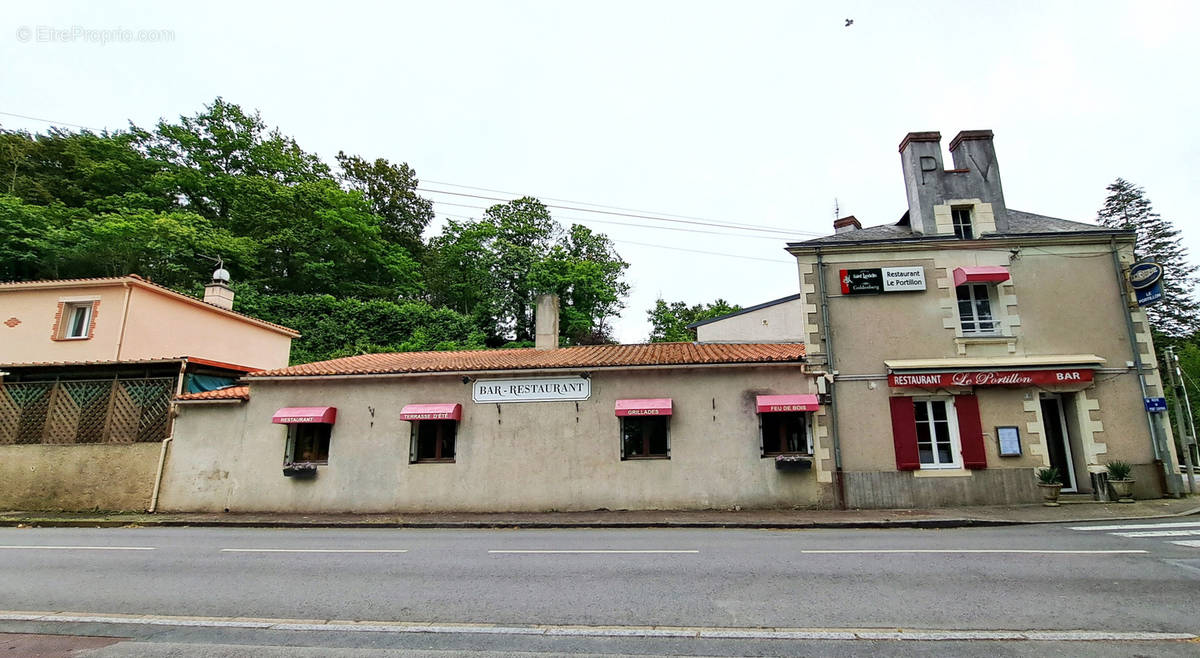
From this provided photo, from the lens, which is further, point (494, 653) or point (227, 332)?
point (227, 332)

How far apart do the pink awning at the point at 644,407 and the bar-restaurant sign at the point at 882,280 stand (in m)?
Answer: 5.44

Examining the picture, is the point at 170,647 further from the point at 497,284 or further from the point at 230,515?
the point at 497,284

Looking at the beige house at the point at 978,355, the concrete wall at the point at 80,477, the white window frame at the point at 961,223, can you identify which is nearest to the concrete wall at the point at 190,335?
the concrete wall at the point at 80,477

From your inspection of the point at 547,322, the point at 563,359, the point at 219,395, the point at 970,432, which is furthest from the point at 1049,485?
the point at 219,395

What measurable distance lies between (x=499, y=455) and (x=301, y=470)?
514 centimetres

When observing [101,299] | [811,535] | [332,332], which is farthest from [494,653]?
[332,332]

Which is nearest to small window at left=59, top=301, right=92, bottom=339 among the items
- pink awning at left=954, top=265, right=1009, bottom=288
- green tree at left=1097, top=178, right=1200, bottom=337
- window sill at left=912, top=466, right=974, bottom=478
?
window sill at left=912, top=466, right=974, bottom=478

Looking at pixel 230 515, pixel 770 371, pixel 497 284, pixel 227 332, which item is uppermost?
pixel 497 284

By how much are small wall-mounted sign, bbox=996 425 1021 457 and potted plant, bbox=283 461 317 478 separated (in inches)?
661

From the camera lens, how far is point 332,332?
24.9 metres

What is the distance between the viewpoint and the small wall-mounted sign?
471 inches

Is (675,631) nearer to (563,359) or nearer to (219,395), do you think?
(563,359)

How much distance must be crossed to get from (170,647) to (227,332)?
19.1m

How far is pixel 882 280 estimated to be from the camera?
13.0 metres
